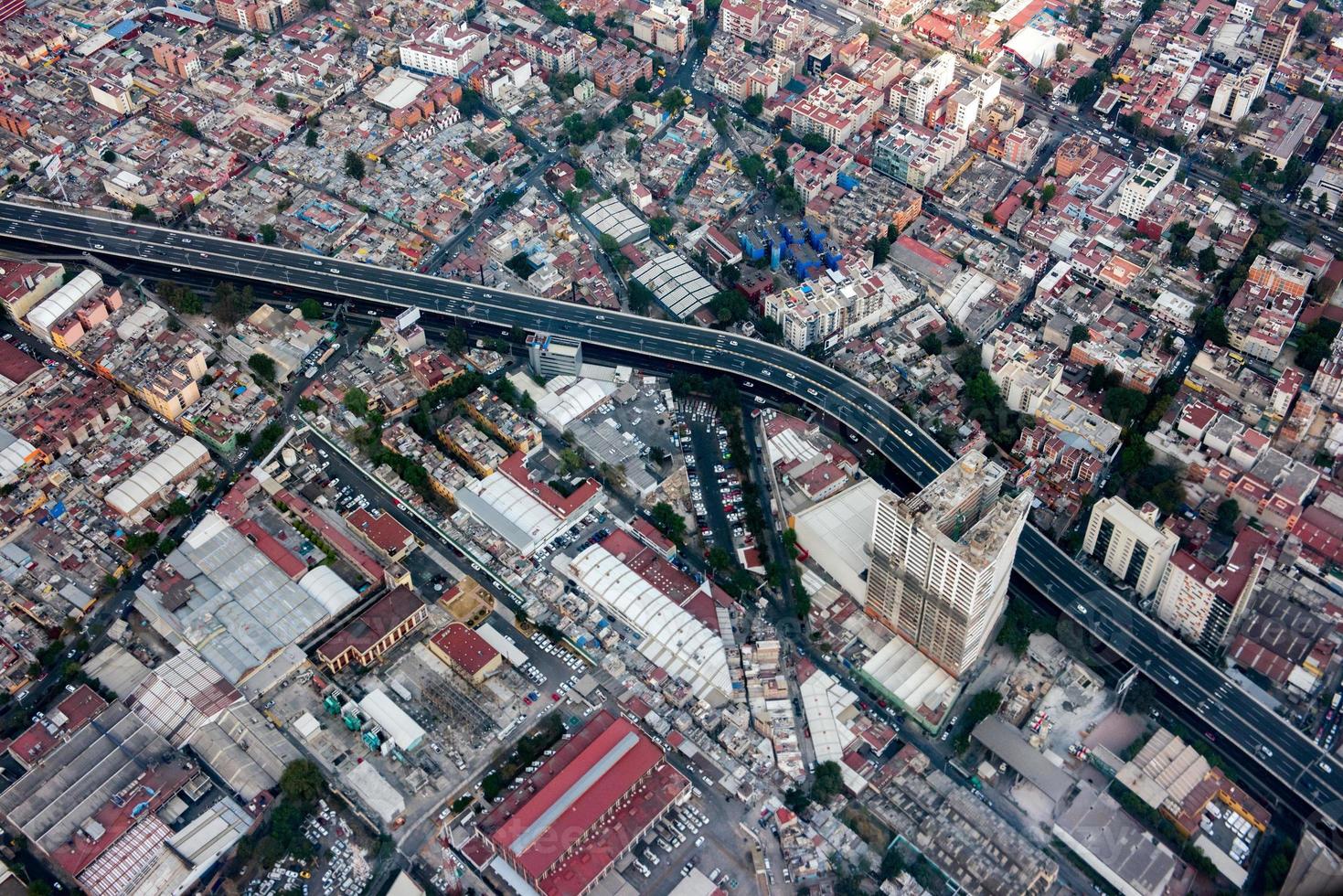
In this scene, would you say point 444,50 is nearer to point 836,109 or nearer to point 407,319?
point 836,109

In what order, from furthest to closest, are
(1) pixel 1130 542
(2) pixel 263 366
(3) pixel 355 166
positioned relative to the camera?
(3) pixel 355 166 < (2) pixel 263 366 < (1) pixel 1130 542

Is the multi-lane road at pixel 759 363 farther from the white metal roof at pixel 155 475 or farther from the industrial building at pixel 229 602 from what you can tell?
the industrial building at pixel 229 602

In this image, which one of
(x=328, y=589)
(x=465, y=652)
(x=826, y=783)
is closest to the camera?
(x=826, y=783)

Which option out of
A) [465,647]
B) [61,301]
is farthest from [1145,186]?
[61,301]

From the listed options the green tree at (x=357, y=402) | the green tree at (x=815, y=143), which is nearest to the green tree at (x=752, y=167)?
the green tree at (x=815, y=143)

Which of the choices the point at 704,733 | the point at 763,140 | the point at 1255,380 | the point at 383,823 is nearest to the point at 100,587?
the point at 383,823
